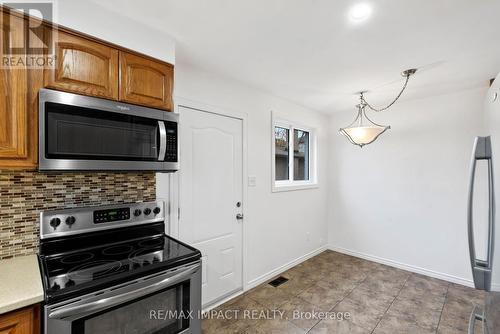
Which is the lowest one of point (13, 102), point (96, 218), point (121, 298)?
point (121, 298)

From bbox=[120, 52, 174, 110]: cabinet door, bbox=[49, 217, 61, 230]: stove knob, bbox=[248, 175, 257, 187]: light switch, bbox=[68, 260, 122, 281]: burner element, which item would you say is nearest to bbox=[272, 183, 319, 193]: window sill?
bbox=[248, 175, 257, 187]: light switch

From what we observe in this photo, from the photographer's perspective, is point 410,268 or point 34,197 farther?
point 410,268

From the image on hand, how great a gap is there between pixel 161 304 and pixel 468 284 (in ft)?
11.9

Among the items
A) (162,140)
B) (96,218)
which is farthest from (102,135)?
(96,218)

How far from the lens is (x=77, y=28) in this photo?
135 centimetres

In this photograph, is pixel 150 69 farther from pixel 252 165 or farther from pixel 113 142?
pixel 252 165

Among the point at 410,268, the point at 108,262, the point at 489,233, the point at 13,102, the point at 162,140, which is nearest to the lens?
the point at 489,233

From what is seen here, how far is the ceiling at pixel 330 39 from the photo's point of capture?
145cm

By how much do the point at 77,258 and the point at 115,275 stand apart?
43 cm

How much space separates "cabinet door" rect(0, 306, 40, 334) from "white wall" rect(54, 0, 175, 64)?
56.4 inches

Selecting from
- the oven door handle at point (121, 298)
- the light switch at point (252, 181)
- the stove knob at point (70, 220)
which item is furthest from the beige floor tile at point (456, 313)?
the stove knob at point (70, 220)

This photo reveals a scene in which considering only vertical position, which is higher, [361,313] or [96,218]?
[96,218]

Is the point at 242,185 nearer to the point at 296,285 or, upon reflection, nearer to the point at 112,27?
the point at 296,285

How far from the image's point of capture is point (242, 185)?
272 cm
